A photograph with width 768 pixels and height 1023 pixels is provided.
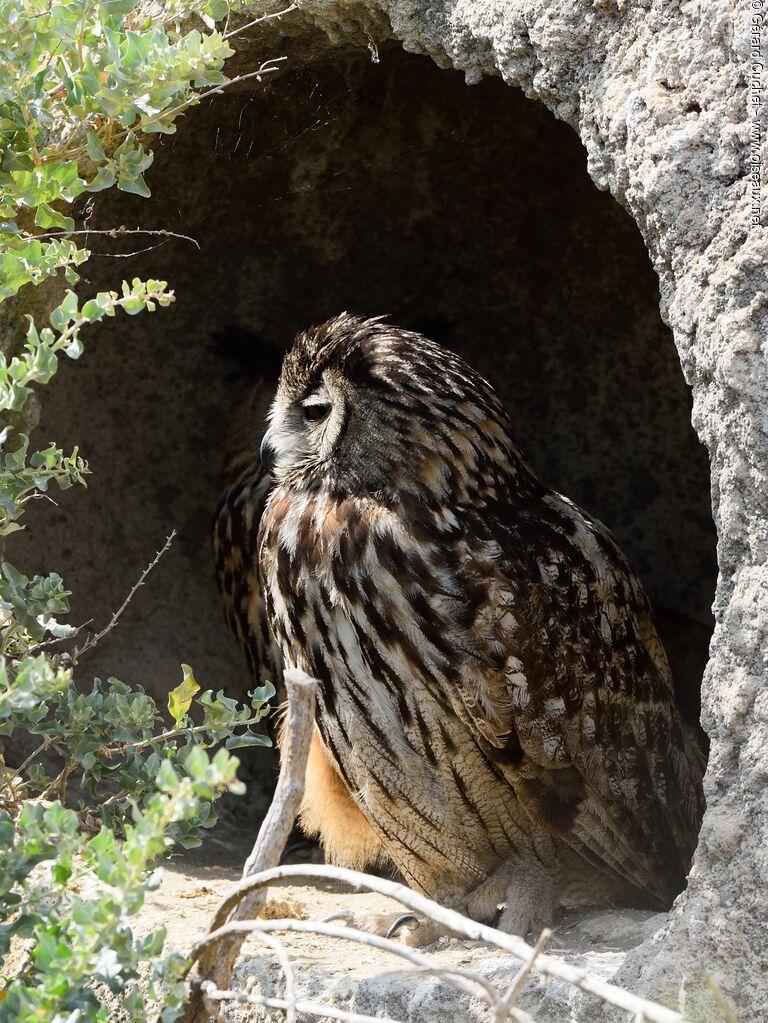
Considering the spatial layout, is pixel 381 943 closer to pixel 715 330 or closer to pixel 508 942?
pixel 508 942

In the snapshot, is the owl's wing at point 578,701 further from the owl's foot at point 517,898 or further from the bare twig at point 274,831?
the bare twig at point 274,831

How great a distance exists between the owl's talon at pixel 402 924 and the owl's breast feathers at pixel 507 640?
365 mm

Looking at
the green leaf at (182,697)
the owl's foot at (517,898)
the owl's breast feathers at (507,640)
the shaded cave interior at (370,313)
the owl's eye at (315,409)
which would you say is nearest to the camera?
the green leaf at (182,697)

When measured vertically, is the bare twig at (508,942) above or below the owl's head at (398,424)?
below

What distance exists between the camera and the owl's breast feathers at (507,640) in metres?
2.20

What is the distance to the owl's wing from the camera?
2.20 metres

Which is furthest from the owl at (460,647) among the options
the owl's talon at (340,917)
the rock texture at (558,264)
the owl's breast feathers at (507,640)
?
the rock texture at (558,264)

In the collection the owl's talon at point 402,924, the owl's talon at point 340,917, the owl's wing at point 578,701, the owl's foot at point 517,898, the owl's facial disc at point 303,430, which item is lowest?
the owl's talon at point 340,917

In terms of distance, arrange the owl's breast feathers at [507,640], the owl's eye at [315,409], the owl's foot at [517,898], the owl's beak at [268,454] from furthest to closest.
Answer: the owl's beak at [268,454]
the owl's eye at [315,409]
the owl's foot at [517,898]
the owl's breast feathers at [507,640]

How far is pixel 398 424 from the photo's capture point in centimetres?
230

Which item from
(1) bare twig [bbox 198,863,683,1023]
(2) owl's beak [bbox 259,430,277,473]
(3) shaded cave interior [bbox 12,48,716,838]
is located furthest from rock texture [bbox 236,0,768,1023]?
(3) shaded cave interior [bbox 12,48,716,838]

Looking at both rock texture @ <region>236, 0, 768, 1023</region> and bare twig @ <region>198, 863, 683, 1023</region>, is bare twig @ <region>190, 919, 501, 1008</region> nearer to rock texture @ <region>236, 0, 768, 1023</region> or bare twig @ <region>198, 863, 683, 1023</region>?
bare twig @ <region>198, 863, 683, 1023</region>

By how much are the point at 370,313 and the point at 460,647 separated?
6.55ft

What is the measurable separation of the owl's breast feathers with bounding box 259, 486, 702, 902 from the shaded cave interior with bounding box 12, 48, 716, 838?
1.12 m
